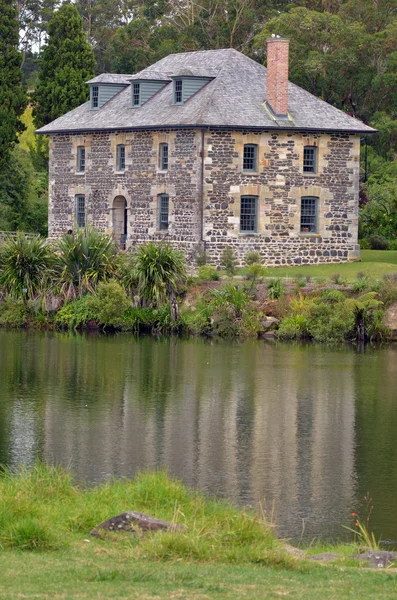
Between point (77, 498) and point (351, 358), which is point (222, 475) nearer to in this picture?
point (77, 498)

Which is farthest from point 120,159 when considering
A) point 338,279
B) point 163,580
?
point 163,580

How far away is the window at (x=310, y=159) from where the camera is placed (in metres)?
52.2

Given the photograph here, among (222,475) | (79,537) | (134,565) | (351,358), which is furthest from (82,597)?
(351,358)

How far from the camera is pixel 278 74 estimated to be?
51500 millimetres

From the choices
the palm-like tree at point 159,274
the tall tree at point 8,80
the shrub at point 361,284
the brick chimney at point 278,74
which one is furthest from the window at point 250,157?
the tall tree at point 8,80

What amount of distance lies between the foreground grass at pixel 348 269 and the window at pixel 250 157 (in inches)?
174

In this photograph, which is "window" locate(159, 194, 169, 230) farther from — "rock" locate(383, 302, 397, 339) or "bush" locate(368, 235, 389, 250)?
"rock" locate(383, 302, 397, 339)

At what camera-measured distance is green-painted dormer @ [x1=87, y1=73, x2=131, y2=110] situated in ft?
187

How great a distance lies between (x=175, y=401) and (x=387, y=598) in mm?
17744

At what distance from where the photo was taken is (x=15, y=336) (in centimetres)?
4372

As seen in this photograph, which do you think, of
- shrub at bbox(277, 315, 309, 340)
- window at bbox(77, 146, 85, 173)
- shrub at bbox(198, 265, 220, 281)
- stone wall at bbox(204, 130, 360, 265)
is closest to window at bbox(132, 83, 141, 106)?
window at bbox(77, 146, 85, 173)

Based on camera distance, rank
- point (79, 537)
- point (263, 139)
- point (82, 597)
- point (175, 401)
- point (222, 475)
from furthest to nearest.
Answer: point (263, 139)
point (175, 401)
point (222, 475)
point (79, 537)
point (82, 597)

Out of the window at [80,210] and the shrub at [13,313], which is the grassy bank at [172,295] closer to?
A: the shrub at [13,313]

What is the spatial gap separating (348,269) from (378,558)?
34.4m
